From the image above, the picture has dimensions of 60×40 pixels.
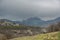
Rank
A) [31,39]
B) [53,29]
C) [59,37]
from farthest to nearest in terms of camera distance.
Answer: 1. [53,29]
2. [31,39]
3. [59,37]

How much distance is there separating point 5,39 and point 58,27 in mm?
8135

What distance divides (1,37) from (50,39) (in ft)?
21.6

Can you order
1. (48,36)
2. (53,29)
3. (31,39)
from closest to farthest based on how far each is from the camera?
(48,36) < (31,39) < (53,29)

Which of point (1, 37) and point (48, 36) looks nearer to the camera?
point (48, 36)

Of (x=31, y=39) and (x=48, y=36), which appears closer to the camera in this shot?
(x=48, y=36)

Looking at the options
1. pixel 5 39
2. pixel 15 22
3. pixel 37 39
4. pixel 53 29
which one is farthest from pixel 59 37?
pixel 15 22

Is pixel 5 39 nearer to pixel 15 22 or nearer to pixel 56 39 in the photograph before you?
pixel 56 39

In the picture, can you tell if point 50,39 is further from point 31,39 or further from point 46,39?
point 31,39

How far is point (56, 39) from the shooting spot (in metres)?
17.1

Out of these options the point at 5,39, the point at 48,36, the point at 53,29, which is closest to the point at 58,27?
the point at 53,29

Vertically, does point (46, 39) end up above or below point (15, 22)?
below

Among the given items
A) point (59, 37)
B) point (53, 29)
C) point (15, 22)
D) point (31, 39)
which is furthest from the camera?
point (15, 22)

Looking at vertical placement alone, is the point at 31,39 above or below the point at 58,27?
below

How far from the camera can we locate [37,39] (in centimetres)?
1884
